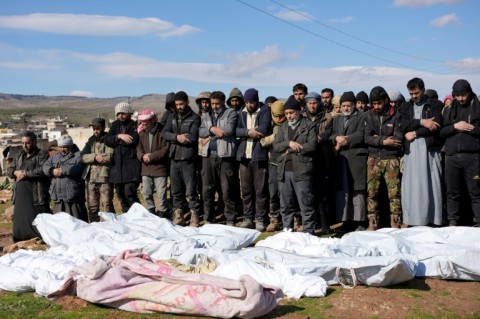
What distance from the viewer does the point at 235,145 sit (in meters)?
9.29

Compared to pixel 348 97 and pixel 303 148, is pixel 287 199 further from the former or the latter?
pixel 348 97

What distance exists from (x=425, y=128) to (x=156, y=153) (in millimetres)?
4383

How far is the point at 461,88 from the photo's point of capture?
7.79 m

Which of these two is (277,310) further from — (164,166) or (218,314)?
(164,166)

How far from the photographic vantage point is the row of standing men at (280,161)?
8.09m

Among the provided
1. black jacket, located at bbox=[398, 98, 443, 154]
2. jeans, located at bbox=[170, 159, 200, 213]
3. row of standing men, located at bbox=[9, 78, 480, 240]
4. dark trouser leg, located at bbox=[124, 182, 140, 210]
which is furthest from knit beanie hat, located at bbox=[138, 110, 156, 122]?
black jacket, located at bbox=[398, 98, 443, 154]

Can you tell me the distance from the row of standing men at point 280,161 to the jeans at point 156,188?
0.07 ft

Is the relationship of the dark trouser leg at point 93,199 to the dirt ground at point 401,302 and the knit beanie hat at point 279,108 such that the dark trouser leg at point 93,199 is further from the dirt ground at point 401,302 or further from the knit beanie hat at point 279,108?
the dirt ground at point 401,302

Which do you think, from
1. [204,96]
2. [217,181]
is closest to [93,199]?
[217,181]

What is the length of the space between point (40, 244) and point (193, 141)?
3072mm

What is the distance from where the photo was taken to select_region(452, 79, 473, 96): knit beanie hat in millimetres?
7789

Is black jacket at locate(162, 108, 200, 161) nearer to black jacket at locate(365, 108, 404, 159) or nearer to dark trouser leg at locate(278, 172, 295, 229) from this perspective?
dark trouser leg at locate(278, 172, 295, 229)

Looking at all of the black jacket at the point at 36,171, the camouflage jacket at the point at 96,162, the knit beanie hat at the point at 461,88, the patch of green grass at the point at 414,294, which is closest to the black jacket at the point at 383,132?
the knit beanie hat at the point at 461,88

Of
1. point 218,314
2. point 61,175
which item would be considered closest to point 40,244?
point 61,175
